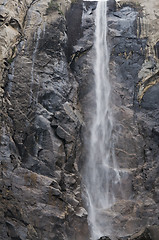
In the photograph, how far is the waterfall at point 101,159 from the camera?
13156 mm

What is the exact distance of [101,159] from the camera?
15.0 m

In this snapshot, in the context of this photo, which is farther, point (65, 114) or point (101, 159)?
point (101, 159)

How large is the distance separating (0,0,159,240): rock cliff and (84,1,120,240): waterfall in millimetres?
410

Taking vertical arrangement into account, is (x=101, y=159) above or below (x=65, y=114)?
below

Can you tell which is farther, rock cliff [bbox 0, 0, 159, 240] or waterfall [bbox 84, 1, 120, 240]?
waterfall [bbox 84, 1, 120, 240]

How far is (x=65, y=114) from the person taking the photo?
1379 cm

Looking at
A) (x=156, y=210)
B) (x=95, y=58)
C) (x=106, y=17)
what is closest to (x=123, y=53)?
(x=95, y=58)

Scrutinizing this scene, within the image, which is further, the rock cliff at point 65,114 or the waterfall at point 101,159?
the waterfall at point 101,159

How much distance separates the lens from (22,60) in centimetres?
1423

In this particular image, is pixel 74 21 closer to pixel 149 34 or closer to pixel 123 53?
pixel 123 53

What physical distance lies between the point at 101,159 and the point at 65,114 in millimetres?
3449

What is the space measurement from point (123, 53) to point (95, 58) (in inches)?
78.2

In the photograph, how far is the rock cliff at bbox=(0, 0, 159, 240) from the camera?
11086 millimetres

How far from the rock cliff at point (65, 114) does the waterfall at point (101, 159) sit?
16.1 inches
